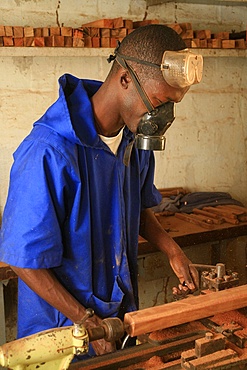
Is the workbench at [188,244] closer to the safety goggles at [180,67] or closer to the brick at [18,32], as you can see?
the brick at [18,32]

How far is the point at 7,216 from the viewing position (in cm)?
164

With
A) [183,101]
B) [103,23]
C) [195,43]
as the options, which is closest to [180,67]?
[103,23]

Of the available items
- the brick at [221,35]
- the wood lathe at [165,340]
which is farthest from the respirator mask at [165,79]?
the brick at [221,35]

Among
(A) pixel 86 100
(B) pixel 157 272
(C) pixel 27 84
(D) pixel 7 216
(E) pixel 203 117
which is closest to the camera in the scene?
(D) pixel 7 216

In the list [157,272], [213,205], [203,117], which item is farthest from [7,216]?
[203,117]

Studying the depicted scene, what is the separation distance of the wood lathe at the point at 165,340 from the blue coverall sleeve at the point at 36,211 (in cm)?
30

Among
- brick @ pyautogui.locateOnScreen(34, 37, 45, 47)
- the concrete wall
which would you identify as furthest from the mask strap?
the concrete wall

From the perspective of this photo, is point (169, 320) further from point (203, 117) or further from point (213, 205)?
point (203, 117)

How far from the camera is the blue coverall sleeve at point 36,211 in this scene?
1.56 metres

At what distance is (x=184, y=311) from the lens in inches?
60.8

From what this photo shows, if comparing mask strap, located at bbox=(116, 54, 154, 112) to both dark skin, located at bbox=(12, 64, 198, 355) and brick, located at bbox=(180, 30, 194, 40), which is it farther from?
brick, located at bbox=(180, 30, 194, 40)

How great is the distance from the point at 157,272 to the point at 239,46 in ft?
6.24

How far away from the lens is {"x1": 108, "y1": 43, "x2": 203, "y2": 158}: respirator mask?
1.55 metres

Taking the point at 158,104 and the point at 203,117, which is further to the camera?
the point at 203,117
